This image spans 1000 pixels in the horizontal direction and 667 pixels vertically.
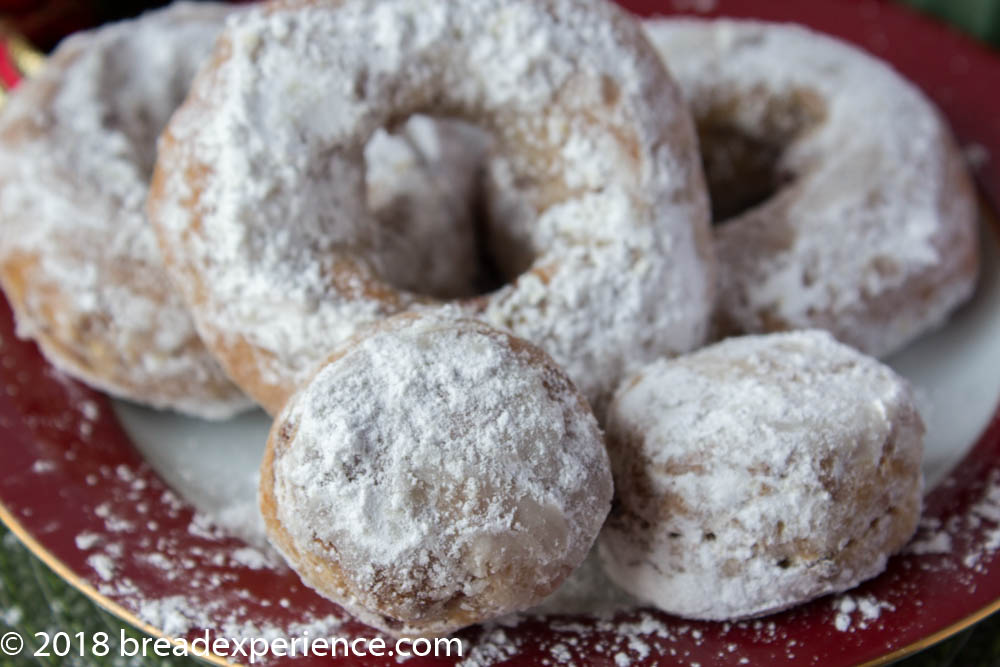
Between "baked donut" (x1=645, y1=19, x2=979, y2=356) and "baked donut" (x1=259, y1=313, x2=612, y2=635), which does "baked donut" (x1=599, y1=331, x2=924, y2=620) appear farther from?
"baked donut" (x1=645, y1=19, x2=979, y2=356)

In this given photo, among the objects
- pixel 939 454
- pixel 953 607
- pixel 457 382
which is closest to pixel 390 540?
pixel 457 382

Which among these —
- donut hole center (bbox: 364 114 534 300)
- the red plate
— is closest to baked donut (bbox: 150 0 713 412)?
donut hole center (bbox: 364 114 534 300)

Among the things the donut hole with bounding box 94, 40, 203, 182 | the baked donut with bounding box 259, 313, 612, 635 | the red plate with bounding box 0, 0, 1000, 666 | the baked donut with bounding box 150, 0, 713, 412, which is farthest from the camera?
the donut hole with bounding box 94, 40, 203, 182

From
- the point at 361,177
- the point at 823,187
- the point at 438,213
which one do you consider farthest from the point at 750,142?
the point at 361,177

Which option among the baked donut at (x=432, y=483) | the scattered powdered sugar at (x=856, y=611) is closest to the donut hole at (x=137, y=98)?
the baked donut at (x=432, y=483)

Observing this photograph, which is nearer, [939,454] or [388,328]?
[388,328]

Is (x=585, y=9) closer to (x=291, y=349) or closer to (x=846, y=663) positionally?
(x=291, y=349)
